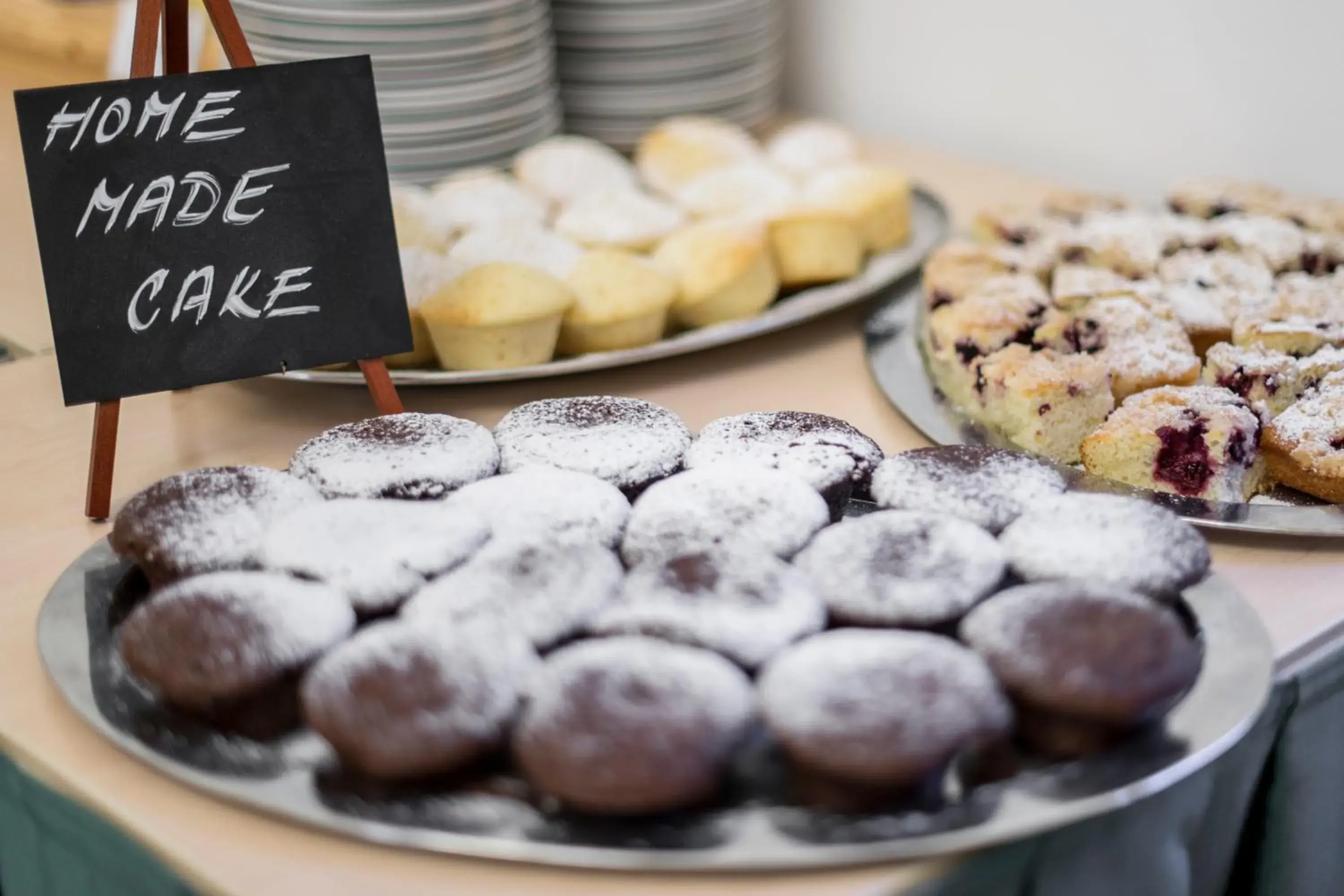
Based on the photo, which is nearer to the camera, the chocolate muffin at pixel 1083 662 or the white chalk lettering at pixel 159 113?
the chocolate muffin at pixel 1083 662

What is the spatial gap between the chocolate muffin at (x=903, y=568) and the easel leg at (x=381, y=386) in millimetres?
575

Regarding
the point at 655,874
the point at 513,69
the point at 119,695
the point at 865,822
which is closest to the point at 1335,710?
the point at 865,822

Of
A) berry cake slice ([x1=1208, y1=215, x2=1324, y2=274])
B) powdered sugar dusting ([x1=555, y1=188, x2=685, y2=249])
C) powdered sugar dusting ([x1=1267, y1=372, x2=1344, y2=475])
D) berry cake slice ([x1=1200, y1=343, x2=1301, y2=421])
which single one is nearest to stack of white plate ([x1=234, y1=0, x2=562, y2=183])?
powdered sugar dusting ([x1=555, y1=188, x2=685, y2=249])

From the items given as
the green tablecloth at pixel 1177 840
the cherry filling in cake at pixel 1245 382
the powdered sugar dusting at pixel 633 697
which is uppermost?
the powdered sugar dusting at pixel 633 697

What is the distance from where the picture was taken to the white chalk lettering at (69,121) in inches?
46.9

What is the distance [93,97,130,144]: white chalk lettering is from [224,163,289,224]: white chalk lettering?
117 mm

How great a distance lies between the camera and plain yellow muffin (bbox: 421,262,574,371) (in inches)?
60.1

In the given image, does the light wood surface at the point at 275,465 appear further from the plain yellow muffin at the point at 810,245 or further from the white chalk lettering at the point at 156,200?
the white chalk lettering at the point at 156,200

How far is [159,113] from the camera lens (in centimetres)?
124

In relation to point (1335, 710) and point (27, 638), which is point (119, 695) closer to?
point (27, 638)

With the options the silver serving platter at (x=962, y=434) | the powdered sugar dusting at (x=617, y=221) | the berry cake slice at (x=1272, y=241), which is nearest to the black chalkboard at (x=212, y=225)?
the powdered sugar dusting at (x=617, y=221)

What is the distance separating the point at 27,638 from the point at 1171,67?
1944 mm

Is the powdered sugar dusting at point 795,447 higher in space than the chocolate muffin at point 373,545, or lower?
lower

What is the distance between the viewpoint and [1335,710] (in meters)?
1.12
